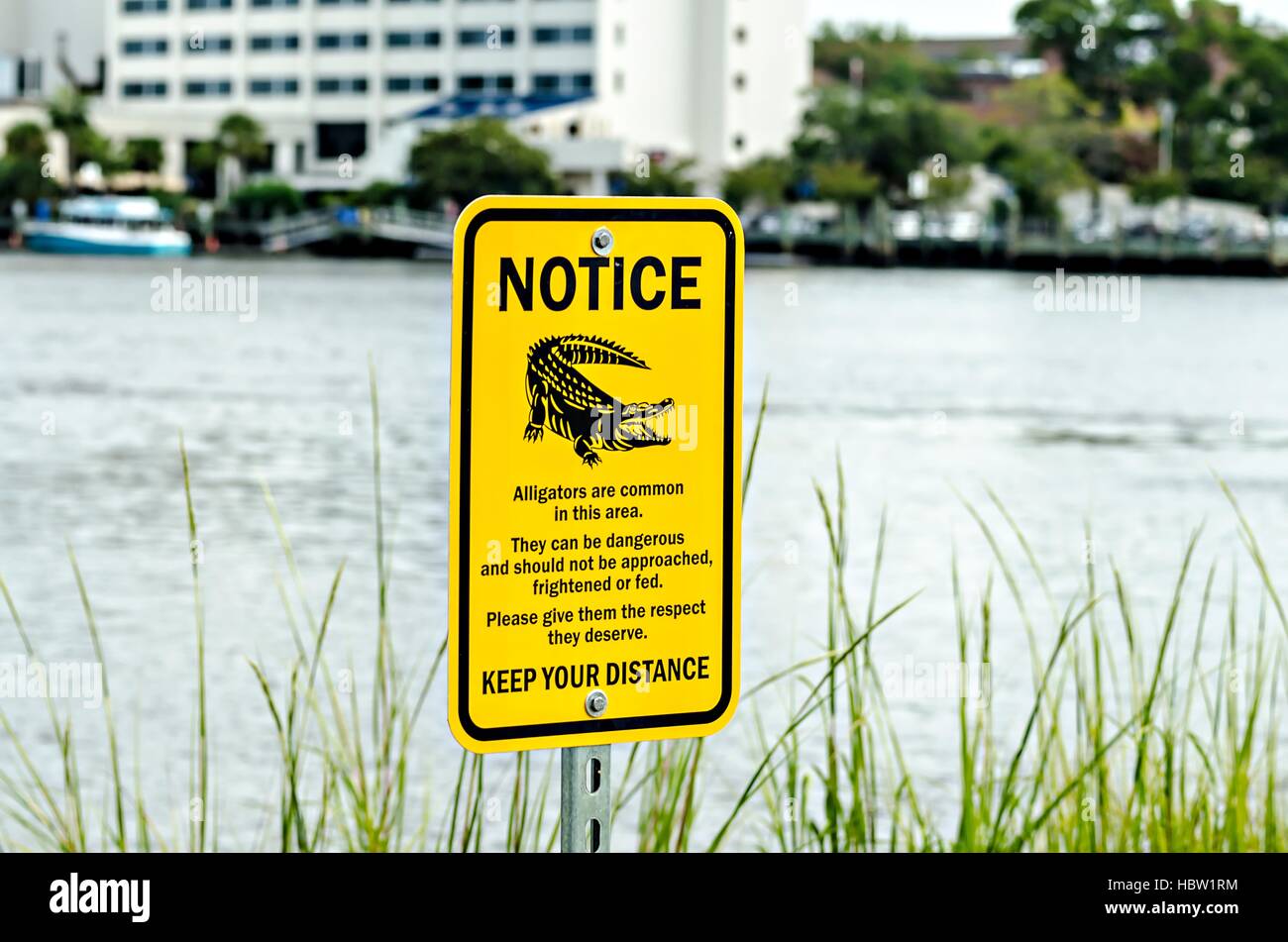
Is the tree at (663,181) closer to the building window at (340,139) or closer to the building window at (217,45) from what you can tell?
the building window at (340,139)

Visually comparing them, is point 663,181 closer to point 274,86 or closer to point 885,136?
point 885,136

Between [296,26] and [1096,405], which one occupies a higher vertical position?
[296,26]

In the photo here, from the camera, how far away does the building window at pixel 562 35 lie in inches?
4058

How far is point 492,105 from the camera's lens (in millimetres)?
105875

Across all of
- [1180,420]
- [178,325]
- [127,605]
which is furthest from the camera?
[178,325]

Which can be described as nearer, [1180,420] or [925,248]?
[1180,420]

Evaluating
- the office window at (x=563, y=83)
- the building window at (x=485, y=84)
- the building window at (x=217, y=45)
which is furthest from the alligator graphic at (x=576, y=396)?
the building window at (x=217, y=45)

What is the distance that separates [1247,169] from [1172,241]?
197 inches

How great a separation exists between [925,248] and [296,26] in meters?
33.5

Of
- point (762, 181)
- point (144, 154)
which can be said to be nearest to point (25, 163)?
point (144, 154)
